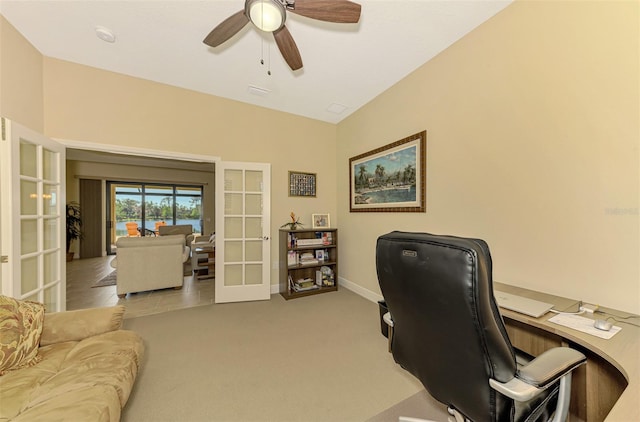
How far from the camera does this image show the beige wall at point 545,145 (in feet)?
4.43

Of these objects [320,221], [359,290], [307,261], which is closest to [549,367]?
[359,290]

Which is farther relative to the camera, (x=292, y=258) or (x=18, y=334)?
(x=292, y=258)

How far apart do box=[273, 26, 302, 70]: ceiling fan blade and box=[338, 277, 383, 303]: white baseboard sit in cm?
290

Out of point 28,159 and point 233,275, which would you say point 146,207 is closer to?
point 233,275

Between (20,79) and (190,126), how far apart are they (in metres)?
1.46

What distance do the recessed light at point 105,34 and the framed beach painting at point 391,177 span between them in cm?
304

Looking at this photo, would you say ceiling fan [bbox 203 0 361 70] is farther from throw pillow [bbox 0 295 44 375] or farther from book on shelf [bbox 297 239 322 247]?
book on shelf [bbox 297 239 322 247]

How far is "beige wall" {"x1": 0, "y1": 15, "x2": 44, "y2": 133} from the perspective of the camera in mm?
1996

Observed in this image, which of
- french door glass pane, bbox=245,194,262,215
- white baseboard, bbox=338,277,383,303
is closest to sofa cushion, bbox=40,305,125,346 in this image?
french door glass pane, bbox=245,194,262,215

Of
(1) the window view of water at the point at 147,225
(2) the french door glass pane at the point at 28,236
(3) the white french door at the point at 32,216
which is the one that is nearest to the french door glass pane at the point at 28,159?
(3) the white french door at the point at 32,216

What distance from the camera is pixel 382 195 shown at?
3115 mm

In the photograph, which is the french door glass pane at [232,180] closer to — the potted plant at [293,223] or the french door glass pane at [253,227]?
the french door glass pane at [253,227]

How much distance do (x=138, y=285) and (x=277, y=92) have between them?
3.53 m

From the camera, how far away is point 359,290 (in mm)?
3527
